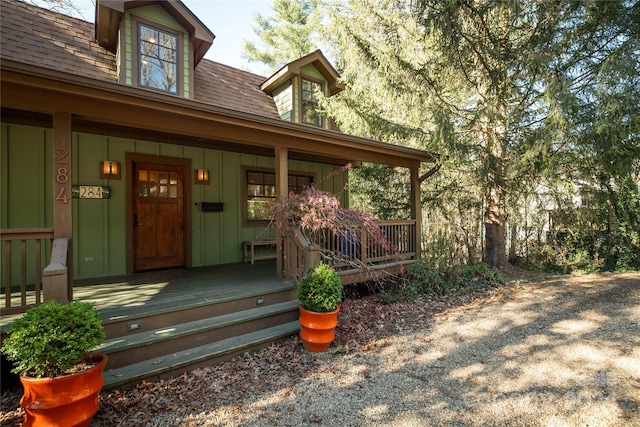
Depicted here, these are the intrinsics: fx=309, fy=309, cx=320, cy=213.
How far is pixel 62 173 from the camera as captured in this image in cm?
306

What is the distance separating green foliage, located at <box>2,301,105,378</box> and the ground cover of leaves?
1.94 feet

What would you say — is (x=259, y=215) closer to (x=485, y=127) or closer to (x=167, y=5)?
(x=167, y=5)

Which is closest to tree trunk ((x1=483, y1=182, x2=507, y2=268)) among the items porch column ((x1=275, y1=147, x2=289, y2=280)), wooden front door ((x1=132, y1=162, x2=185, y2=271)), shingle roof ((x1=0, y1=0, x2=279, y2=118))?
porch column ((x1=275, y1=147, x2=289, y2=280))

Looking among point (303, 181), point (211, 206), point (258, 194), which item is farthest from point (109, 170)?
point (303, 181)

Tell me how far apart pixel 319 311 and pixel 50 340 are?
229cm

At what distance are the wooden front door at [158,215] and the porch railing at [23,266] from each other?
132 cm

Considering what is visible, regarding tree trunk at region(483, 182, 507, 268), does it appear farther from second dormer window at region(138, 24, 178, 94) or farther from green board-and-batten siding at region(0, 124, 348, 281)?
second dormer window at region(138, 24, 178, 94)

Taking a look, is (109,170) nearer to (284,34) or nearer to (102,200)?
(102,200)

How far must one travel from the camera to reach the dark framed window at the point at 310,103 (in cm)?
763

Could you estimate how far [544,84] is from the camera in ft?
19.5

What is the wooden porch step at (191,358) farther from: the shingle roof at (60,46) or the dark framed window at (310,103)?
the dark framed window at (310,103)

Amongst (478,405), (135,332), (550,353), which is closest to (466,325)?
(550,353)

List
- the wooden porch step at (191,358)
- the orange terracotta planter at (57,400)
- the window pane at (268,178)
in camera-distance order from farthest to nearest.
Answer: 1. the window pane at (268,178)
2. the wooden porch step at (191,358)
3. the orange terracotta planter at (57,400)

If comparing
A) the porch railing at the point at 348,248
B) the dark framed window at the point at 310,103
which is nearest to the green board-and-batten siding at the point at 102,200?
the dark framed window at the point at 310,103
